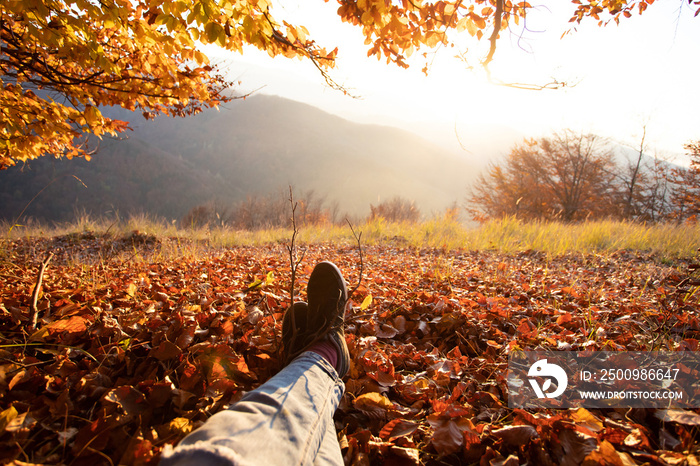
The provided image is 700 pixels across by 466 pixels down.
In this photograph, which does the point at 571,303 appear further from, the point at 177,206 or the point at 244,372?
the point at 177,206

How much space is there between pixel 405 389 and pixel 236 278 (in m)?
1.88

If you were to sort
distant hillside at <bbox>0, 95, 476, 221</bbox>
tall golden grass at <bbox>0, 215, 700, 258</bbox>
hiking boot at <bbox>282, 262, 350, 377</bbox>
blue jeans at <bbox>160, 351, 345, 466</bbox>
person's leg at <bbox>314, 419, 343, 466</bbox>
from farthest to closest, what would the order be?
distant hillside at <bbox>0, 95, 476, 221</bbox> → tall golden grass at <bbox>0, 215, 700, 258</bbox> → hiking boot at <bbox>282, 262, 350, 377</bbox> → person's leg at <bbox>314, 419, 343, 466</bbox> → blue jeans at <bbox>160, 351, 345, 466</bbox>

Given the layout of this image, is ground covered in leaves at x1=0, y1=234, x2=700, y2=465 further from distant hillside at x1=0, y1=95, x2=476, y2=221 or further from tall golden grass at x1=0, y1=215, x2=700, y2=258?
distant hillside at x1=0, y1=95, x2=476, y2=221

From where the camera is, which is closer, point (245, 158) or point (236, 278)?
point (236, 278)

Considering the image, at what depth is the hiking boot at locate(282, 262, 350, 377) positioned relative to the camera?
4.24 ft

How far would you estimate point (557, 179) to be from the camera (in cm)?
1356

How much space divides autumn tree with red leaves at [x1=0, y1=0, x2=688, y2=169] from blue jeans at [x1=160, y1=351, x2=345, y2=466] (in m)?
1.65

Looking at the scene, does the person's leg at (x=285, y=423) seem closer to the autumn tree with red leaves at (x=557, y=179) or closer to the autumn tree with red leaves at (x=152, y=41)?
the autumn tree with red leaves at (x=152, y=41)

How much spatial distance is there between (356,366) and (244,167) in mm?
56594

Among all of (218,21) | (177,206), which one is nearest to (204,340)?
(218,21)

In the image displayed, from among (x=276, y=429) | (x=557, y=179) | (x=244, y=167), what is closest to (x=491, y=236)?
(x=276, y=429)

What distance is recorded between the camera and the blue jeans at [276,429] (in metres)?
0.62

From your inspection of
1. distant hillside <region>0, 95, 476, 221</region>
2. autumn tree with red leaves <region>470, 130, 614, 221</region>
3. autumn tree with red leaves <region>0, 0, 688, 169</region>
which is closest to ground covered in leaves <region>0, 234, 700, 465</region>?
autumn tree with red leaves <region>0, 0, 688, 169</region>

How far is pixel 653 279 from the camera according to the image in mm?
2738
